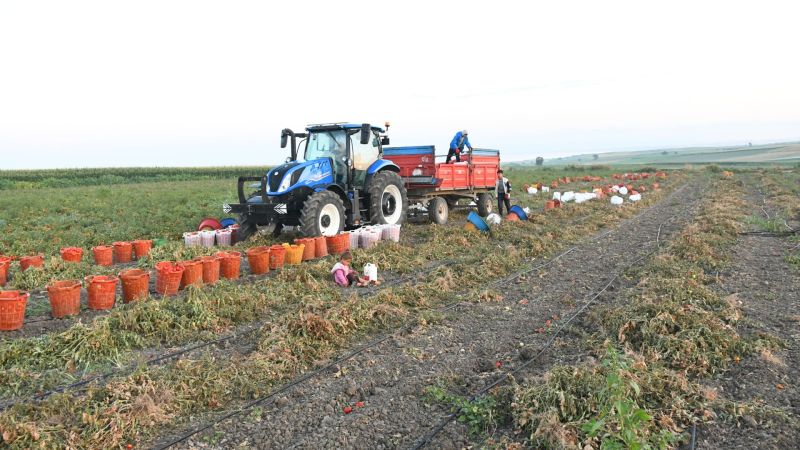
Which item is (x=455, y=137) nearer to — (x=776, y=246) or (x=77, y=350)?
(x=776, y=246)

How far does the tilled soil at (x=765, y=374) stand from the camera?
3.87 meters

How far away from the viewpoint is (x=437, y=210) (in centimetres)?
1363

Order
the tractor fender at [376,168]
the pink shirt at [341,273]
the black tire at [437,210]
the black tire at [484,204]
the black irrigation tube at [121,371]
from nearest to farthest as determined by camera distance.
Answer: the black irrigation tube at [121,371]
the pink shirt at [341,273]
the tractor fender at [376,168]
the black tire at [437,210]
the black tire at [484,204]

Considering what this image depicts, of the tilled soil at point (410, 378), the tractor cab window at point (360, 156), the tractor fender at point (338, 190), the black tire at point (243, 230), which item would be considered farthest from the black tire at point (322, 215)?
the tilled soil at point (410, 378)

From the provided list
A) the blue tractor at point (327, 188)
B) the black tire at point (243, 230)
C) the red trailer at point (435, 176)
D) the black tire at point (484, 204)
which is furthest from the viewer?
the black tire at point (484, 204)

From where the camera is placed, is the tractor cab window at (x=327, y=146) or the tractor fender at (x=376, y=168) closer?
the tractor cab window at (x=327, y=146)

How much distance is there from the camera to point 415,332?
603 cm

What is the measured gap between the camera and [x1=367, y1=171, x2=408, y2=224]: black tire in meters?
11.5

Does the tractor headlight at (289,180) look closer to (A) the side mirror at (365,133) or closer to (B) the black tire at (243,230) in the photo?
(B) the black tire at (243,230)

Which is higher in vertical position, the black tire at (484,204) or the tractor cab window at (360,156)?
the tractor cab window at (360,156)

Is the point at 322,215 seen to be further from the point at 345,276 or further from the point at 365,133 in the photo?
the point at 345,276

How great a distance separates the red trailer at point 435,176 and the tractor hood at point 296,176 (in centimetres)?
290

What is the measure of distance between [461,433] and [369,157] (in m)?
8.62

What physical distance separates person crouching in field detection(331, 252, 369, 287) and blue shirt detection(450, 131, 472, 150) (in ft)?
22.3
